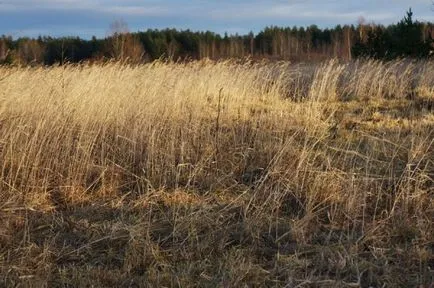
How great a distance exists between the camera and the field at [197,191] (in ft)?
11.7

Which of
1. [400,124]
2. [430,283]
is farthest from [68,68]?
[430,283]

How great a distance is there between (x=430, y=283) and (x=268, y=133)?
304 cm

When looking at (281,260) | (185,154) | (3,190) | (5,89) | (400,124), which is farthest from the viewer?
(400,124)

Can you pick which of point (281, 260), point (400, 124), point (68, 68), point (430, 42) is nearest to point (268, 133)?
point (400, 124)

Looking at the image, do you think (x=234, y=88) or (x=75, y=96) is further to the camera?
(x=234, y=88)

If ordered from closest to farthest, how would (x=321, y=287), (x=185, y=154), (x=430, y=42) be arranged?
1. (x=321, y=287)
2. (x=185, y=154)
3. (x=430, y=42)

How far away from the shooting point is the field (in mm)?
3578

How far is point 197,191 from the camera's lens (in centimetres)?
486

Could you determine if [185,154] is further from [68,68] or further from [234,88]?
[68,68]

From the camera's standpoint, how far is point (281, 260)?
12.0 feet

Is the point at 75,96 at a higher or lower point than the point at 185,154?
higher

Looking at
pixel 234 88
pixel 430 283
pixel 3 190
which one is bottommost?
pixel 430 283

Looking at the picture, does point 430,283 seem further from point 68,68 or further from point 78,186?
point 68,68

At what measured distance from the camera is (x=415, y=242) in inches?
152
